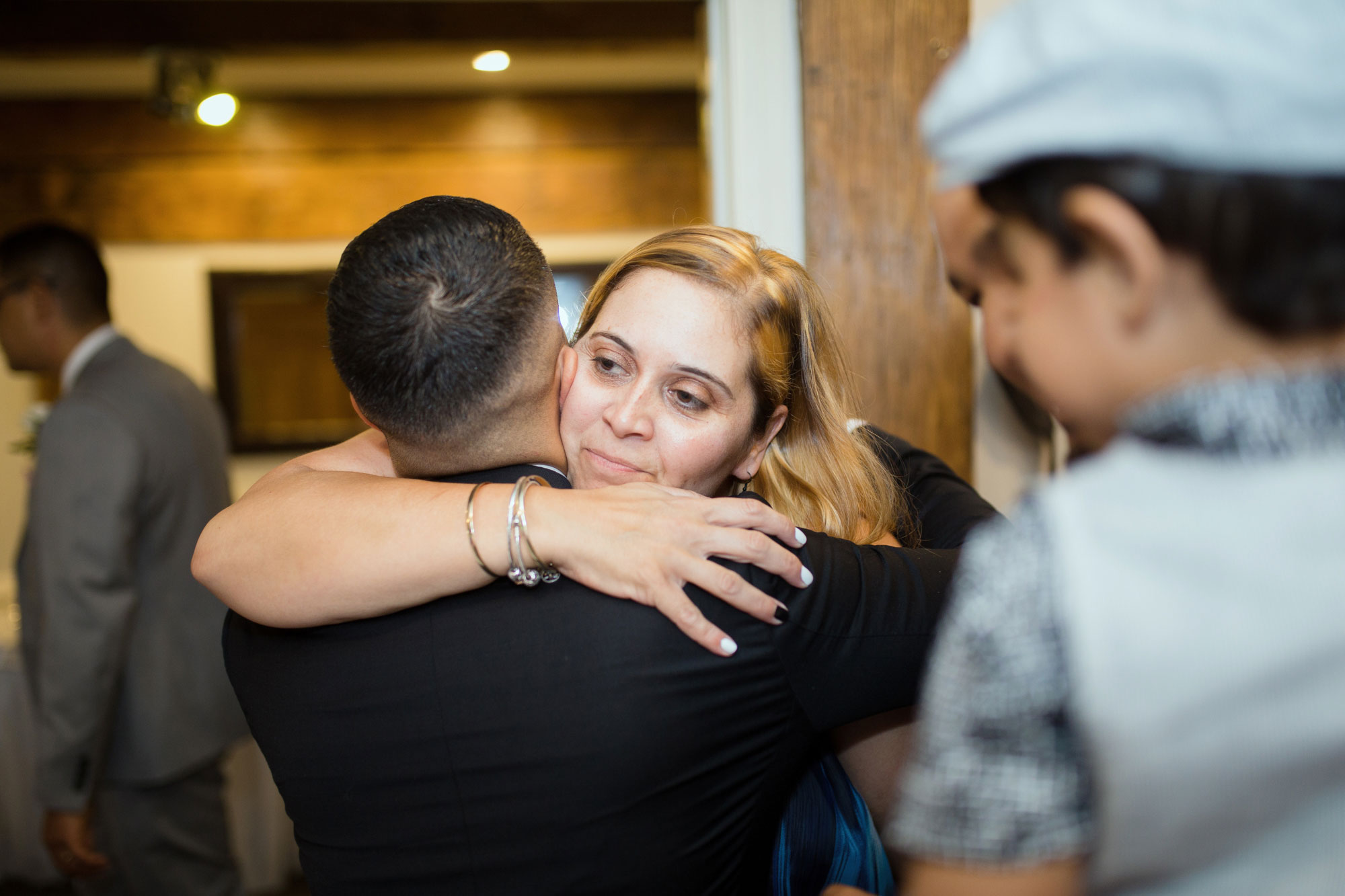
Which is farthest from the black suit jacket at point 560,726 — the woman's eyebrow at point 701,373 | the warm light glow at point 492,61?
the warm light glow at point 492,61

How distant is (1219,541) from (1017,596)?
4.0 inches

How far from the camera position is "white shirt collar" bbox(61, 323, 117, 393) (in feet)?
7.96

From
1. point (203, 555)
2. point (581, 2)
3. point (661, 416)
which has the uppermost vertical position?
point (581, 2)

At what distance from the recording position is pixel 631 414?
1184 millimetres

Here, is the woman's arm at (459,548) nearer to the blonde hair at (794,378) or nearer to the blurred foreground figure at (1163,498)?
the blurred foreground figure at (1163,498)

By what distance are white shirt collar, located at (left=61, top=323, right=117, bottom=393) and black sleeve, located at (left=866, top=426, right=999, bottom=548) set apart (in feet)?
6.99

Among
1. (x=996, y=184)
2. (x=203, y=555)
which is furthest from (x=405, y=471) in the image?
(x=996, y=184)

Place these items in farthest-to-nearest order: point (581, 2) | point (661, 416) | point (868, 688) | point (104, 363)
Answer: point (581, 2) → point (104, 363) → point (661, 416) → point (868, 688)

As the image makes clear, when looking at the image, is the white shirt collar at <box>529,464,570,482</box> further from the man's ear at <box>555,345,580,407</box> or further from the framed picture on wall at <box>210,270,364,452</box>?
the framed picture on wall at <box>210,270,364,452</box>

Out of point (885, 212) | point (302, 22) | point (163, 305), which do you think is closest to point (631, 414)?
point (885, 212)

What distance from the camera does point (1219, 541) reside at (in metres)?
0.46

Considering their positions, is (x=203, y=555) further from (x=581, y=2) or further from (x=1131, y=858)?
(x=581, y=2)

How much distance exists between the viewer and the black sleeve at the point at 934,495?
1.15m

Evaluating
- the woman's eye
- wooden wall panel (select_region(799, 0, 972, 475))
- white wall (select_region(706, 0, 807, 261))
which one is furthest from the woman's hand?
white wall (select_region(706, 0, 807, 261))
